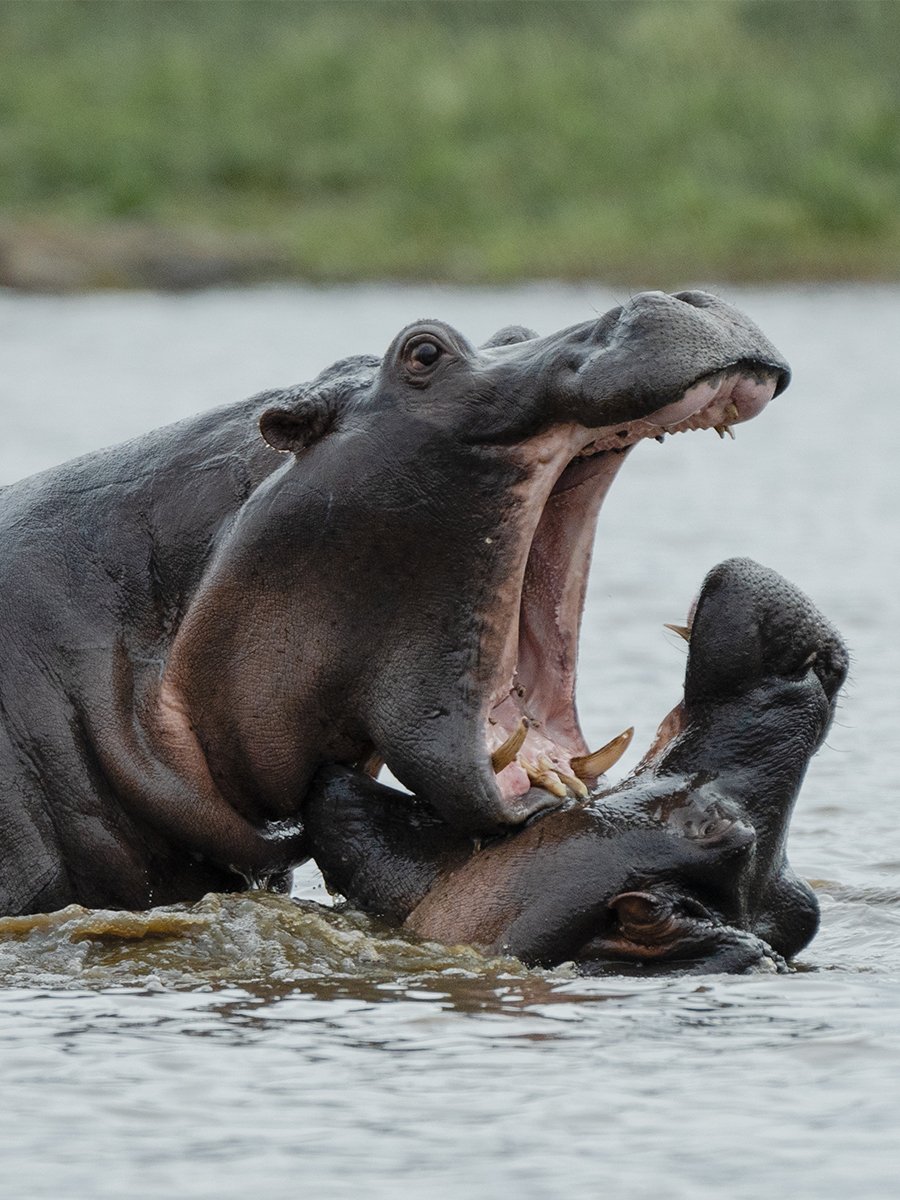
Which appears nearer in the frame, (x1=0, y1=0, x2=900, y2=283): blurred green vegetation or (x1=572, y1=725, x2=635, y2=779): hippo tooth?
(x1=572, y1=725, x2=635, y2=779): hippo tooth

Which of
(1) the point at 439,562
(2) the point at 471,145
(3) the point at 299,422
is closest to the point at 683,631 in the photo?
(1) the point at 439,562

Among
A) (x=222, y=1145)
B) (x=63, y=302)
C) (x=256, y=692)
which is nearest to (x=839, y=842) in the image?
(x=256, y=692)

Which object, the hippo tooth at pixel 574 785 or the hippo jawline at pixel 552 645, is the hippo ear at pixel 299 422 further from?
the hippo tooth at pixel 574 785

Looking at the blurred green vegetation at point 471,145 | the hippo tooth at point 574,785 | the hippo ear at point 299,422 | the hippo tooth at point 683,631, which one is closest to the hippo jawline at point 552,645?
the hippo tooth at point 574,785

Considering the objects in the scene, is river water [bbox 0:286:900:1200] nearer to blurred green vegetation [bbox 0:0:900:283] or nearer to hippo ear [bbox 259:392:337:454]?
hippo ear [bbox 259:392:337:454]

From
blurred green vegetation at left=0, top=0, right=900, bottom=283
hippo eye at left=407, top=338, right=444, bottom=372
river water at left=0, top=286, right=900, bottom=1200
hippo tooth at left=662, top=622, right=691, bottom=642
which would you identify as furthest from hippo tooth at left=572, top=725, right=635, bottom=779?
blurred green vegetation at left=0, top=0, right=900, bottom=283

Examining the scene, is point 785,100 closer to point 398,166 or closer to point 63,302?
point 398,166

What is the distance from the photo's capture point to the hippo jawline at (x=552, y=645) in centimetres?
500

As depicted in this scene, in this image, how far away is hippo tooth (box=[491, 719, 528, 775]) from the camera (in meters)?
4.94

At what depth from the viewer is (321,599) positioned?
16.6 feet

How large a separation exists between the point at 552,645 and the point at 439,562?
345mm

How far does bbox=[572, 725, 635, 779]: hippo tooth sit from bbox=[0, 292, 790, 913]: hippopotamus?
12 millimetres

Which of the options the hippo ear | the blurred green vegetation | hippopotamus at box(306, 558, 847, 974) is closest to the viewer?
hippopotamus at box(306, 558, 847, 974)

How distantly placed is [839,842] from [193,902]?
88.3 inches
